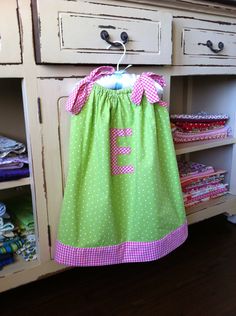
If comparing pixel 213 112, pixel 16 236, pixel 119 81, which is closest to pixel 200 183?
pixel 213 112

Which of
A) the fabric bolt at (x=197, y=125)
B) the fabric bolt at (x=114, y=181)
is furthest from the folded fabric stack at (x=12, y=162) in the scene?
the fabric bolt at (x=197, y=125)

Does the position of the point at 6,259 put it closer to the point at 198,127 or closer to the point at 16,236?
the point at 16,236

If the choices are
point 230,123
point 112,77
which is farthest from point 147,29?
point 230,123

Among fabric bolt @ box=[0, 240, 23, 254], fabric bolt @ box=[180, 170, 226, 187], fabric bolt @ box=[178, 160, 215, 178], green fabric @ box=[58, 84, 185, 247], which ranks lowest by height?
fabric bolt @ box=[0, 240, 23, 254]

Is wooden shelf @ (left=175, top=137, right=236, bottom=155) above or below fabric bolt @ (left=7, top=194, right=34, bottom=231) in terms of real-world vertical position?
above

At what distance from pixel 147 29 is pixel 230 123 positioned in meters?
0.63

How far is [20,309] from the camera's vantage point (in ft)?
2.94

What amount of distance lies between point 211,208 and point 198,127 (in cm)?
34

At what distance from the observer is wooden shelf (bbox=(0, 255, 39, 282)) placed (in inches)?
32.9

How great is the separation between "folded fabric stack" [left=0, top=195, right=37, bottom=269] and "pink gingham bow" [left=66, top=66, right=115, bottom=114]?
0.39m

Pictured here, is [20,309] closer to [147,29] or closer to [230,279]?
[230,279]

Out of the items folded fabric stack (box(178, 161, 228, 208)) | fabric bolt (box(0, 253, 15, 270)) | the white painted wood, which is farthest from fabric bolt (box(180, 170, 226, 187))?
fabric bolt (box(0, 253, 15, 270))

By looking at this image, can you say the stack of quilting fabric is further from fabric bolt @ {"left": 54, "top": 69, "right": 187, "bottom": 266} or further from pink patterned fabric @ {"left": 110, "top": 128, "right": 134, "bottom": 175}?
pink patterned fabric @ {"left": 110, "top": 128, "right": 134, "bottom": 175}

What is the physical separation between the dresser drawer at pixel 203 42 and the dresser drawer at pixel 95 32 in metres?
0.06
